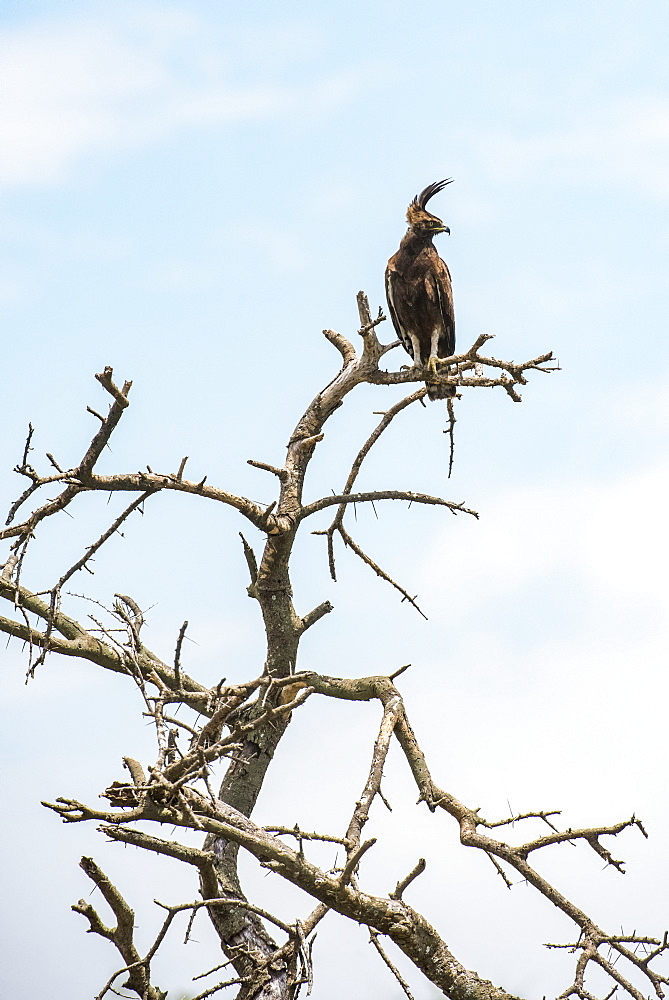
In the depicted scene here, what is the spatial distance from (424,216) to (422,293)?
0.60 m

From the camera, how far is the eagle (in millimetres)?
6219

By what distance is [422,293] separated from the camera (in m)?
6.21

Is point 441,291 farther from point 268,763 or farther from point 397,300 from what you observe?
point 268,763

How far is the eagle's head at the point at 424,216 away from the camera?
6402 mm

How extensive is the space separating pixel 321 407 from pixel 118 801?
2715mm

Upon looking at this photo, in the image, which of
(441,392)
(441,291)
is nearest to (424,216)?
(441,291)

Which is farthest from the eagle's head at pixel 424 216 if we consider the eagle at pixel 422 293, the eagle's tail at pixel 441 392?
the eagle's tail at pixel 441 392

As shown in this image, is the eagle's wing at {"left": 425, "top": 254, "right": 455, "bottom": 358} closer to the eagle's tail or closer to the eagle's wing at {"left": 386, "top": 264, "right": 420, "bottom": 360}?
the eagle's wing at {"left": 386, "top": 264, "right": 420, "bottom": 360}

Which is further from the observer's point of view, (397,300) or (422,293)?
(397,300)

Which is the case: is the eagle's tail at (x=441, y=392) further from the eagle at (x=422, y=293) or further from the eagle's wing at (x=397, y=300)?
the eagle's wing at (x=397, y=300)

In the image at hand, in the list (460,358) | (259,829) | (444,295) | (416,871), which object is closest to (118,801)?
(259,829)

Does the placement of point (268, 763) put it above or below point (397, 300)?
below

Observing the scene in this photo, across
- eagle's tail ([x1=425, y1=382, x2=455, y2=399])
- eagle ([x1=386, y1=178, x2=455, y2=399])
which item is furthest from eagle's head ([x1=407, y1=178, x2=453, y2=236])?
eagle's tail ([x1=425, y1=382, x2=455, y2=399])

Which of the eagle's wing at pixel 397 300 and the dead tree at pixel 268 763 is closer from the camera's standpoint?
the dead tree at pixel 268 763
